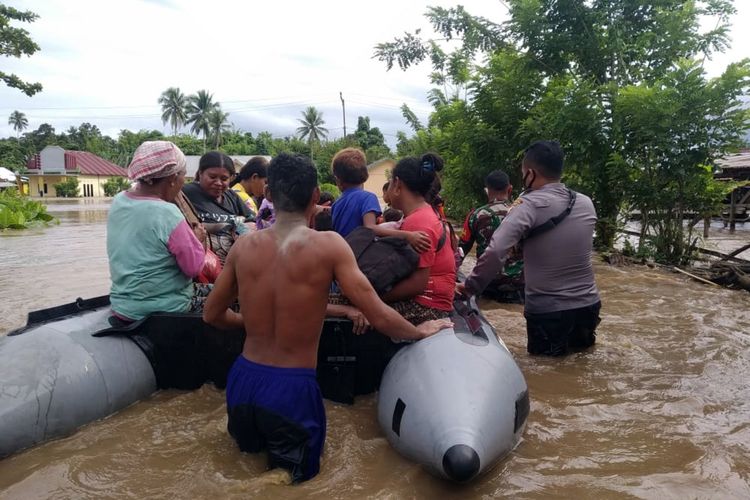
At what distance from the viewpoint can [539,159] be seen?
13.5 ft

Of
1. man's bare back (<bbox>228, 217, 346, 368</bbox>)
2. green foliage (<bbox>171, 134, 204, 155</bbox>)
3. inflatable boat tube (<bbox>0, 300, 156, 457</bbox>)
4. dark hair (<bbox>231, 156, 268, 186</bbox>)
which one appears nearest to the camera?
man's bare back (<bbox>228, 217, 346, 368</bbox>)

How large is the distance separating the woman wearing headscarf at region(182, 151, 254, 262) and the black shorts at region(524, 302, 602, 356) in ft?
7.96

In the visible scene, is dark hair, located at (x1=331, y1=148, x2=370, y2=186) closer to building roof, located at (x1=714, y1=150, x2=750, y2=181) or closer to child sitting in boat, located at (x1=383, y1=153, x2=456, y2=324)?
child sitting in boat, located at (x1=383, y1=153, x2=456, y2=324)

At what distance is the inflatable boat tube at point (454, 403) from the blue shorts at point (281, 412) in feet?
1.57

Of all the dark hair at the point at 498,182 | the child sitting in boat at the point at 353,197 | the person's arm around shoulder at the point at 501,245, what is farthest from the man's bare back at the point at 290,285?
the dark hair at the point at 498,182

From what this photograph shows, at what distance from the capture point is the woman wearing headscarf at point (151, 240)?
134 inches

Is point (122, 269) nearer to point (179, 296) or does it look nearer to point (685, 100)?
point (179, 296)

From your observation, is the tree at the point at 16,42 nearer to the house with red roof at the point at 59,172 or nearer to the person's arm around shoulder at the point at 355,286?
the person's arm around shoulder at the point at 355,286

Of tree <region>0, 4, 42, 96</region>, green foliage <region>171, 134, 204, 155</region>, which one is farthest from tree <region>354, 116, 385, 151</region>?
tree <region>0, 4, 42, 96</region>

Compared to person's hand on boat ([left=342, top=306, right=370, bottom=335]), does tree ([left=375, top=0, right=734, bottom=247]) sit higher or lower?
higher

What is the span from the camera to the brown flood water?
2.78m

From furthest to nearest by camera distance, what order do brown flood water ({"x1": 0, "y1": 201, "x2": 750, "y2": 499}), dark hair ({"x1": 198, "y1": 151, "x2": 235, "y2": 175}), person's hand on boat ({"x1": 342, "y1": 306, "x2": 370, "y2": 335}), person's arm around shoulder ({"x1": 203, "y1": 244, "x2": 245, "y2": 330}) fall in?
dark hair ({"x1": 198, "y1": 151, "x2": 235, "y2": 175})
person's hand on boat ({"x1": 342, "y1": 306, "x2": 370, "y2": 335})
brown flood water ({"x1": 0, "y1": 201, "x2": 750, "y2": 499})
person's arm around shoulder ({"x1": 203, "y1": 244, "x2": 245, "y2": 330})

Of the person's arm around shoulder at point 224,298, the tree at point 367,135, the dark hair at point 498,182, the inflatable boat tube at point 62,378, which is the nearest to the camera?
the person's arm around shoulder at point 224,298

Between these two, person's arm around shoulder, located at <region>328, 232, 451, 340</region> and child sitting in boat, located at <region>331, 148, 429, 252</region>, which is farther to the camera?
child sitting in boat, located at <region>331, 148, 429, 252</region>
